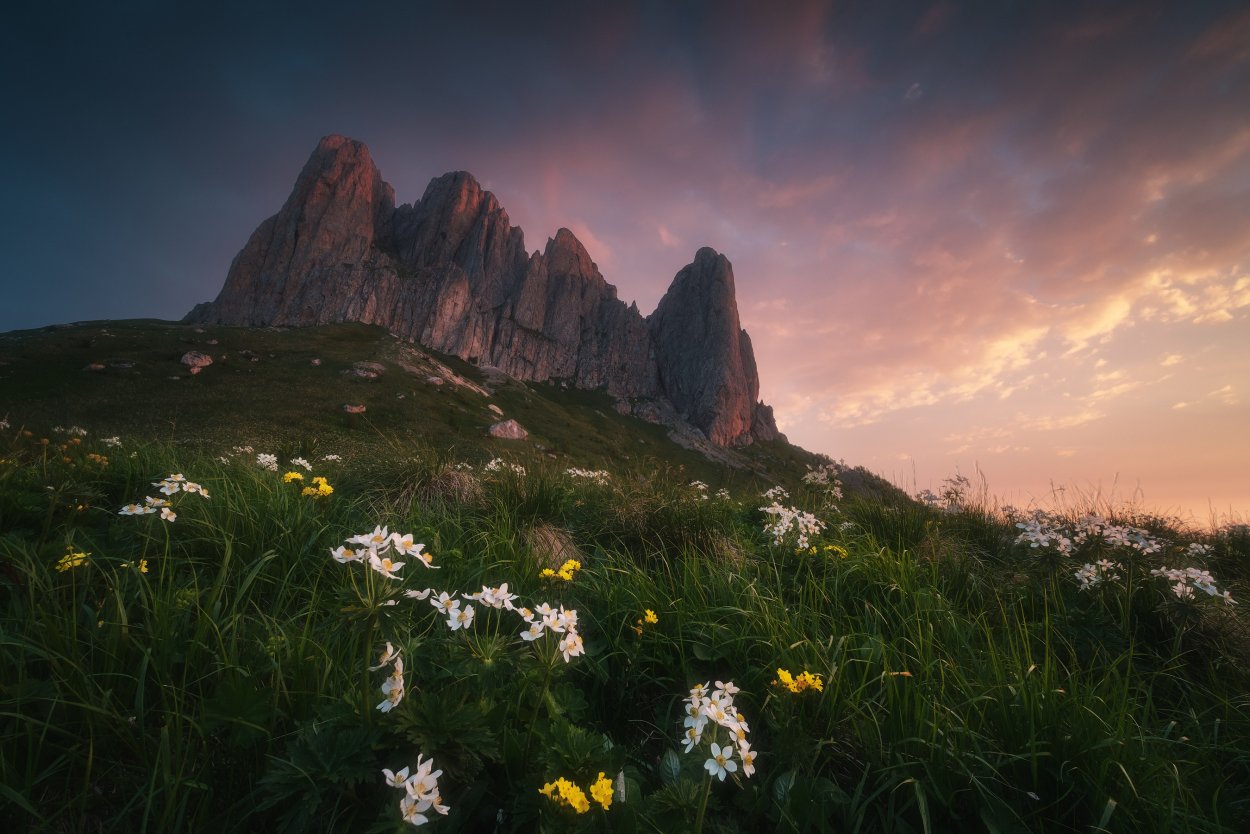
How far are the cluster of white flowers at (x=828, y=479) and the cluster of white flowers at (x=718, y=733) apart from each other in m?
7.09

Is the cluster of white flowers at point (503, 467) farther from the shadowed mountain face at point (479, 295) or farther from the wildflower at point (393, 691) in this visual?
the shadowed mountain face at point (479, 295)

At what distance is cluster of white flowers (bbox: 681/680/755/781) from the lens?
1819mm

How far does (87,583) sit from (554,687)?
292 cm

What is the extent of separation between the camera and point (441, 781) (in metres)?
2.02

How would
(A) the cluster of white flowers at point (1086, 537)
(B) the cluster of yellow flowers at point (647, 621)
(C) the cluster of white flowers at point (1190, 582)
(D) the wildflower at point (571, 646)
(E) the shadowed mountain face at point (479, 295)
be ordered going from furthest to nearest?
(E) the shadowed mountain face at point (479, 295), (A) the cluster of white flowers at point (1086, 537), (C) the cluster of white flowers at point (1190, 582), (B) the cluster of yellow flowers at point (647, 621), (D) the wildflower at point (571, 646)

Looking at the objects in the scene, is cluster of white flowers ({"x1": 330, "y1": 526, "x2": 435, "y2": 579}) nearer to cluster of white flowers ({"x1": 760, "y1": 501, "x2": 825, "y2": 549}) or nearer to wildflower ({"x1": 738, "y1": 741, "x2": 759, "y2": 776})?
wildflower ({"x1": 738, "y1": 741, "x2": 759, "y2": 776})

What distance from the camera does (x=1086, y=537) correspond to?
601cm

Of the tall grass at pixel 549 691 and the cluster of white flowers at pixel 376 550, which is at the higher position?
the cluster of white flowers at pixel 376 550

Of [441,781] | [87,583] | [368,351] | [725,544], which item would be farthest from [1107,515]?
[368,351]

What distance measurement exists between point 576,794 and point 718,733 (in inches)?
27.2

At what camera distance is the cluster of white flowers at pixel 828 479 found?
8562mm

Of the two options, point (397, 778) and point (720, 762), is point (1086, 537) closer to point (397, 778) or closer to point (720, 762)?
point (720, 762)

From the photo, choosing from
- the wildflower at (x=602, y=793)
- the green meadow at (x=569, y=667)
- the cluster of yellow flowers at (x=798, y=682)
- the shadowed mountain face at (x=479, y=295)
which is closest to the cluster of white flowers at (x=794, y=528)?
the green meadow at (x=569, y=667)

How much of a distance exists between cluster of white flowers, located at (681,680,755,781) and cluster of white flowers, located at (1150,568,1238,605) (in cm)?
472
